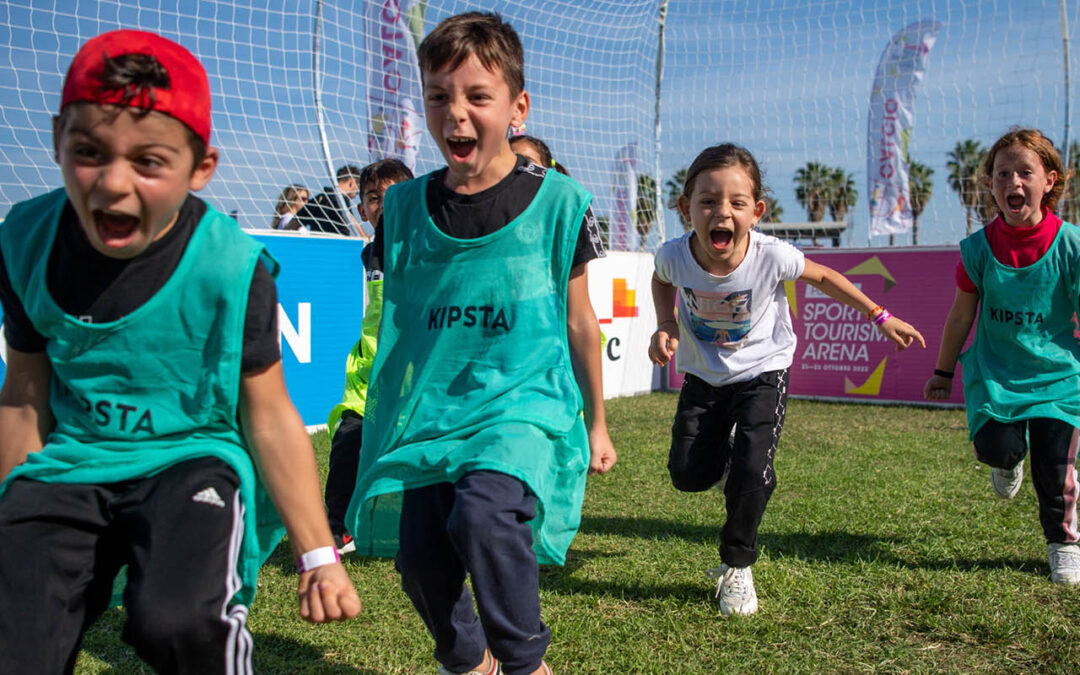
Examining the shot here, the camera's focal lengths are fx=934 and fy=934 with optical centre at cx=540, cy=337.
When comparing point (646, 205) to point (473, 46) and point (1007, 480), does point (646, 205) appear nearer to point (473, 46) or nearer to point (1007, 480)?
point (1007, 480)

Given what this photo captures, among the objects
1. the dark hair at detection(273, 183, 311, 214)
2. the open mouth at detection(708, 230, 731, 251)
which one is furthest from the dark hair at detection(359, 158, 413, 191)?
the dark hair at detection(273, 183, 311, 214)

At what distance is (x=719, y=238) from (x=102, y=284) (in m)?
2.44

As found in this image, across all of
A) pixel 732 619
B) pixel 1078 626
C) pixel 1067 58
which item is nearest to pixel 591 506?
pixel 732 619

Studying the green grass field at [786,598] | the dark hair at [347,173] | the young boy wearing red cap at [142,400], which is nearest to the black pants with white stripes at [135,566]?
the young boy wearing red cap at [142,400]

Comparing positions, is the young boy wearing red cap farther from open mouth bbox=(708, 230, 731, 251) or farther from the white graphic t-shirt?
the white graphic t-shirt

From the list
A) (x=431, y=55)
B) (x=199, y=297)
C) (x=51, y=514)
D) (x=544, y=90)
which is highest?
(x=544, y=90)

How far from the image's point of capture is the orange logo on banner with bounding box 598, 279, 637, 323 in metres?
10.2

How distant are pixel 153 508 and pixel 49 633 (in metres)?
0.28

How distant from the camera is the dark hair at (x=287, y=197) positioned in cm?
733

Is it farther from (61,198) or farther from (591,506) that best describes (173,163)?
(591,506)

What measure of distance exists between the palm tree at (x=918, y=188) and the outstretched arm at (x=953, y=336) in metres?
5.61

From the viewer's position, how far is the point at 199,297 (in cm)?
184

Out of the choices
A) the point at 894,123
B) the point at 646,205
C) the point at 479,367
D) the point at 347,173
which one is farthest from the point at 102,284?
the point at 894,123

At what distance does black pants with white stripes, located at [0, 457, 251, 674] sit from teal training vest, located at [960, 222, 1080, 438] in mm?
3350
